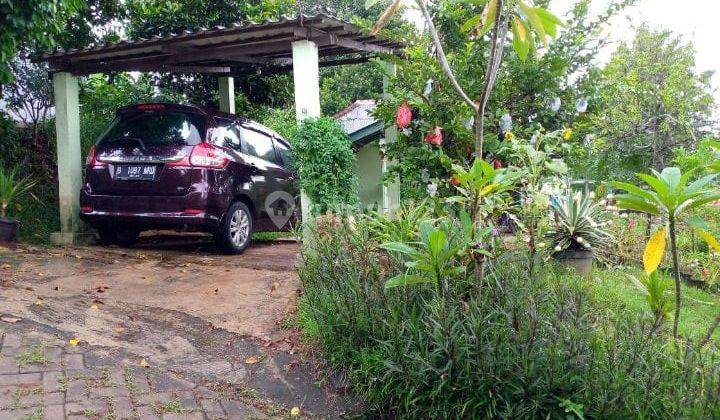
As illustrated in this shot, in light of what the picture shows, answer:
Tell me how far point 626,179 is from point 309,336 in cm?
811

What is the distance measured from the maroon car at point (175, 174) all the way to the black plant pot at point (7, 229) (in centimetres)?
122

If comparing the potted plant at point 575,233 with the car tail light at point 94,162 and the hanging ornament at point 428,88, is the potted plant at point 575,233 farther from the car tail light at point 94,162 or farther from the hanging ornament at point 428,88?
the car tail light at point 94,162

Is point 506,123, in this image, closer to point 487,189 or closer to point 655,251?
point 487,189

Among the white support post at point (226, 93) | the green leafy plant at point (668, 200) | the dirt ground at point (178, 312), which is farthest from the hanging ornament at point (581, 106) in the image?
the white support post at point (226, 93)

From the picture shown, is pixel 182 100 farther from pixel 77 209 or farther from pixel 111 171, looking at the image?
pixel 111 171

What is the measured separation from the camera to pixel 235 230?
7.55m

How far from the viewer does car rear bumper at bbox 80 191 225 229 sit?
22.7ft

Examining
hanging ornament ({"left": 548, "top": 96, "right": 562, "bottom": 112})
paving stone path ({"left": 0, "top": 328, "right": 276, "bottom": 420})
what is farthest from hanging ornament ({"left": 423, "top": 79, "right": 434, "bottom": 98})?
paving stone path ({"left": 0, "top": 328, "right": 276, "bottom": 420})

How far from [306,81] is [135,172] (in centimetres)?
225

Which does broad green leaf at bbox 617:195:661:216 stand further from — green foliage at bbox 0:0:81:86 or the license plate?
green foliage at bbox 0:0:81:86

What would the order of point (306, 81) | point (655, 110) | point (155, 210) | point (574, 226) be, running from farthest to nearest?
point (655, 110)
point (155, 210)
point (306, 81)
point (574, 226)

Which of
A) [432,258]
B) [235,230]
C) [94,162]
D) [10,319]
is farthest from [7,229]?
[432,258]

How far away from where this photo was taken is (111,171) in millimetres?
7191

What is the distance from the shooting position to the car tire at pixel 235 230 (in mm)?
7297
